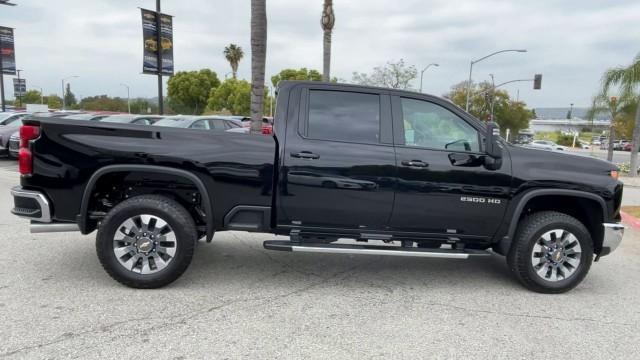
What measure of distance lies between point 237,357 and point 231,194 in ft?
5.26

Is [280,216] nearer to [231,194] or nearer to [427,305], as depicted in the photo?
[231,194]

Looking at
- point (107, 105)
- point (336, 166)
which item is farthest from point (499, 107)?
point (336, 166)

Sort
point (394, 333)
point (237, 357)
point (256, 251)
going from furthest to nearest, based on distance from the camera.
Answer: point (256, 251), point (394, 333), point (237, 357)

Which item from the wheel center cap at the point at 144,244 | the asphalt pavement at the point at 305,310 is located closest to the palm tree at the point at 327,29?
the asphalt pavement at the point at 305,310

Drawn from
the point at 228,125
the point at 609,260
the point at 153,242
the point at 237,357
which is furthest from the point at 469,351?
the point at 228,125

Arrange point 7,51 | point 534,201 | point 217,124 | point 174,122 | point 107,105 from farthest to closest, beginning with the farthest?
point 107,105 → point 7,51 → point 217,124 → point 174,122 → point 534,201

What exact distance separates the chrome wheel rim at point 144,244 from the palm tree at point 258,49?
17.6ft

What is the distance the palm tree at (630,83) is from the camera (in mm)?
17938

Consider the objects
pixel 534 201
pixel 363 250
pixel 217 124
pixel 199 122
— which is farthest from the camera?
pixel 217 124

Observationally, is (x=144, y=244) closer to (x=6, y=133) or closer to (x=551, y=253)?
(x=551, y=253)

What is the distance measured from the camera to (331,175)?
4359mm

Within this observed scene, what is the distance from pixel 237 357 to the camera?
10.6ft

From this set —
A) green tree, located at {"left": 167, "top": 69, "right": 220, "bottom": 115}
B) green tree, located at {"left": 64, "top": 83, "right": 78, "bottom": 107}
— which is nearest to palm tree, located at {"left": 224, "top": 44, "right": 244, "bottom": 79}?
green tree, located at {"left": 167, "top": 69, "right": 220, "bottom": 115}

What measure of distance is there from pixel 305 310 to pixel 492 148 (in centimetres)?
232
